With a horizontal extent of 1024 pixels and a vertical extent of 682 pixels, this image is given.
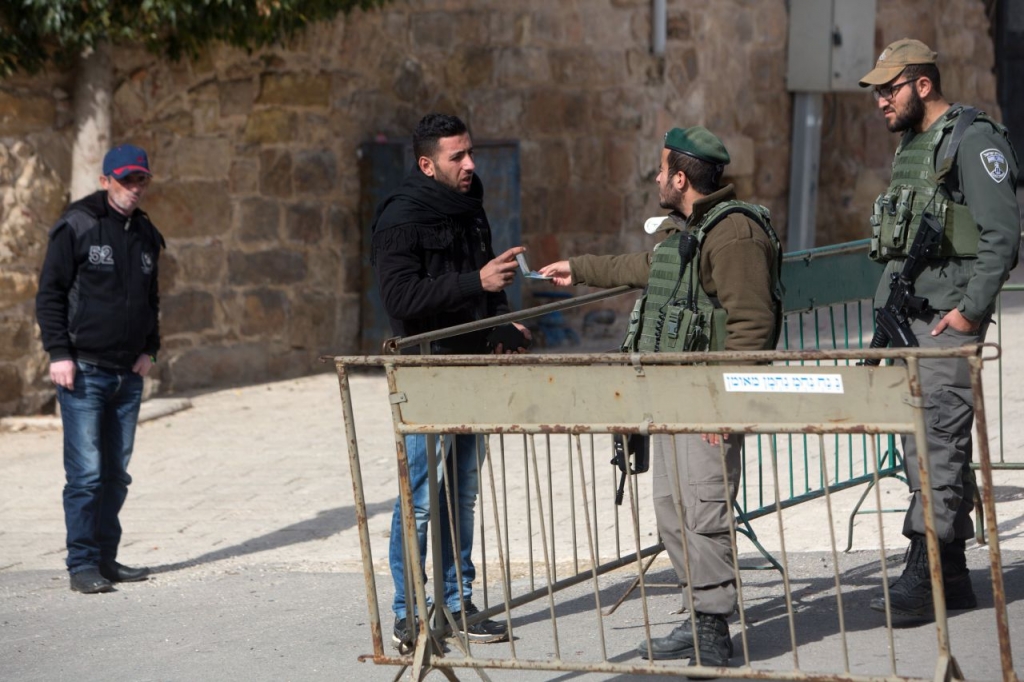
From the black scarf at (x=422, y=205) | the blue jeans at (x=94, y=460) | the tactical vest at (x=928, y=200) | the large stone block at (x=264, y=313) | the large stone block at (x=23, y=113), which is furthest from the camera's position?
the large stone block at (x=264, y=313)

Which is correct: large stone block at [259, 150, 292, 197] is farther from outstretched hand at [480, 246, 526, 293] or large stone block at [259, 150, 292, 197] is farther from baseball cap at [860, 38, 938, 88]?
baseball cap at [860, 38, 938, 88]

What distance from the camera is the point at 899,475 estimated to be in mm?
6406

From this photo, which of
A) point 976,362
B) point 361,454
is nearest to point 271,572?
point 361,454

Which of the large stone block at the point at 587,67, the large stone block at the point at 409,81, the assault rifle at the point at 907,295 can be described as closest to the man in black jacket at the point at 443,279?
the assault rifle at the point at 907,295

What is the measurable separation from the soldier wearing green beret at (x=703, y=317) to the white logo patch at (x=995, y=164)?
764 mm

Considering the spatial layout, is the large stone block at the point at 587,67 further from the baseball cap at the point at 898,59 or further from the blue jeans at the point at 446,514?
the blue jeans at the point at 446,514

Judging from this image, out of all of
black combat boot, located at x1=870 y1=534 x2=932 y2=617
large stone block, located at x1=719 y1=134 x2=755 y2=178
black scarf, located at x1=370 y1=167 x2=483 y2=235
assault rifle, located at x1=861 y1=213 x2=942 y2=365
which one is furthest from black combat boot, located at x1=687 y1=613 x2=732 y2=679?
large stone block, located at x1=719 y1=134 x2=755 y2=178

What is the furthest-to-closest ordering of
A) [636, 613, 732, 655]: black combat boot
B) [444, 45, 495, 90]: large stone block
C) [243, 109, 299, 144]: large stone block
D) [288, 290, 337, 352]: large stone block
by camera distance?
[444, 45, 495, 90]: large stone block < [288, 290, 337, 352]: large stone block < [243, 109, 299, 144]: large stone block < [636, 613, 732, 655]: black combat boot

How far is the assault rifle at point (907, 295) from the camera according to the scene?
4832 mm

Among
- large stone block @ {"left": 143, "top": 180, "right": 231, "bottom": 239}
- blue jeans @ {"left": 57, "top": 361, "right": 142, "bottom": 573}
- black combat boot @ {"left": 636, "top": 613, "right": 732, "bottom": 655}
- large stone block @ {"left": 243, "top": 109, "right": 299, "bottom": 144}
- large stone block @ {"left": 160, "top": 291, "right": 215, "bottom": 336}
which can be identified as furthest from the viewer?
large stone block @ {"left": 243, "top": 109, "right": 299, "bottom": 144}

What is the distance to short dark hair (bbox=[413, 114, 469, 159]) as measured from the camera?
513cm

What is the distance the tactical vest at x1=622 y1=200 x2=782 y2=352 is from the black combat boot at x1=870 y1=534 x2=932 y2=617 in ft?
3.00

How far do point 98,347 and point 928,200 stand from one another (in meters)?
3.33

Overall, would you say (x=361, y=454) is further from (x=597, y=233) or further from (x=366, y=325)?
(x=597, y=233)
